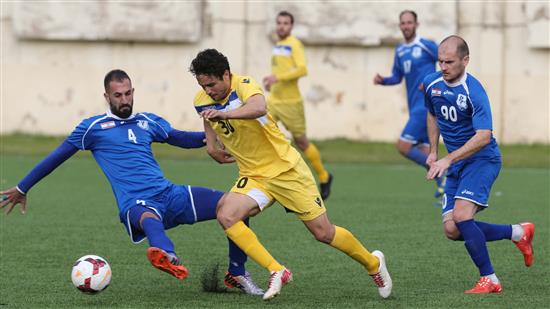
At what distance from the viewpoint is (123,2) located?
18891 mm

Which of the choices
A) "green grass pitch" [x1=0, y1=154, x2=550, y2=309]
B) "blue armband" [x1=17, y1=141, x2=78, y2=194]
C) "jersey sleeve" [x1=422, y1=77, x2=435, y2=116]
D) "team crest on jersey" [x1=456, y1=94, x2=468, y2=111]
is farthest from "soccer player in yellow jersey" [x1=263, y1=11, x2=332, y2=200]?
"blue armband" [x1=17, y1=141, x2=78, y2=194]

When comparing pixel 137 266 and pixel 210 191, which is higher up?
pixel 210 191

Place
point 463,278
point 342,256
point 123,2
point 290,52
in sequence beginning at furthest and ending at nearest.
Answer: point 123,2 → point 290,52 → point 342,256 → point 463,278

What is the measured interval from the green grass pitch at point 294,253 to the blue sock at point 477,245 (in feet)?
0.66

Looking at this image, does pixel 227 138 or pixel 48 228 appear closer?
pixel 227 138

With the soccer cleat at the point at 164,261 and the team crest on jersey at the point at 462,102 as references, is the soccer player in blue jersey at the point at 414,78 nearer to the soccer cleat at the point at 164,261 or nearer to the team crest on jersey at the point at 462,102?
the team crest on jersey at the point at 462,102

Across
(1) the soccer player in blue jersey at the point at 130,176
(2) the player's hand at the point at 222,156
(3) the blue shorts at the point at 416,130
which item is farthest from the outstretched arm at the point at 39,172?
(3) the blue shorts at the point at 416,130

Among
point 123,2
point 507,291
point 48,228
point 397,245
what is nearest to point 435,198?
point 397,245

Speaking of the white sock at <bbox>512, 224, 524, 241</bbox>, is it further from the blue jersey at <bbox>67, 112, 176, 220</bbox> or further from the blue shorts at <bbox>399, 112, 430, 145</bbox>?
the blue shorts at <bbox>399, 112, 430, 145</bbox>

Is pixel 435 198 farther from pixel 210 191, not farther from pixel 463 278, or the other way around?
pixel 210 191

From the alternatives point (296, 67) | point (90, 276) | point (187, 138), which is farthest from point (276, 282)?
point (296, 67)

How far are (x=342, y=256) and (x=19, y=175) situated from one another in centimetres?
699

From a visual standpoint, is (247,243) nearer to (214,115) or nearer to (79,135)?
(214,115)

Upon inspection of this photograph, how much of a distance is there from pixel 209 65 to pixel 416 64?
20.7ft
